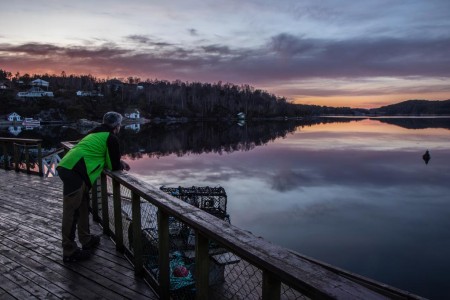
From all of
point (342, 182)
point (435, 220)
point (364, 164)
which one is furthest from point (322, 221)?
point (364, 164)

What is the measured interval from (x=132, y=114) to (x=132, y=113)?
1.09m

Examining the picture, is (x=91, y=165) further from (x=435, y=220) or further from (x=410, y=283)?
(x=435, y=220)

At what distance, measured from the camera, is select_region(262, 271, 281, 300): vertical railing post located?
1.66m

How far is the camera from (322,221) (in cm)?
1622

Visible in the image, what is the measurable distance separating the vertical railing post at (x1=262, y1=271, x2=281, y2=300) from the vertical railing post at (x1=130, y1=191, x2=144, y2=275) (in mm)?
2170

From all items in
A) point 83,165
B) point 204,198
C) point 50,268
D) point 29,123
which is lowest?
point 29,123

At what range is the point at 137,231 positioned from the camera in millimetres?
A: 3615

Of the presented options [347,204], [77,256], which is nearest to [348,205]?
[347,204]

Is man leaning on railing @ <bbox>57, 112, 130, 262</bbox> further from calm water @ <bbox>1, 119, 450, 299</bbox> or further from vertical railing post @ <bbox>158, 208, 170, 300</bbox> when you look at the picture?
calm water @ <bbox>1, 119, 450, 299</bbox>

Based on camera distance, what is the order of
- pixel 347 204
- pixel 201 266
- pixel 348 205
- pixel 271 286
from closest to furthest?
pixel 271 286 → pixel 201 266 → pixel 348 205 → pixel 347 204

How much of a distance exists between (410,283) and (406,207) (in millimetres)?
10012

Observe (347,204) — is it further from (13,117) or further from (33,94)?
(33,94)

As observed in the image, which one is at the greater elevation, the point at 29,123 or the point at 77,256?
the point at 77,256

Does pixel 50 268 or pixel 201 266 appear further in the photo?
pixel 50 268
